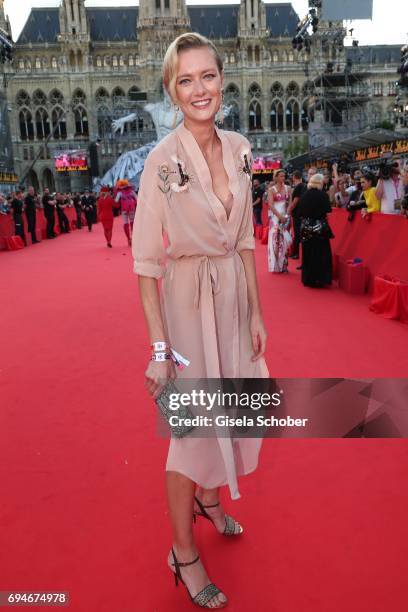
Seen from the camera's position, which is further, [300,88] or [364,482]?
[300,88]

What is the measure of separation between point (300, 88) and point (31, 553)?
213 feet

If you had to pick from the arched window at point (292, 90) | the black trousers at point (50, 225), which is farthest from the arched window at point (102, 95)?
the black trousers at point (50, 225)

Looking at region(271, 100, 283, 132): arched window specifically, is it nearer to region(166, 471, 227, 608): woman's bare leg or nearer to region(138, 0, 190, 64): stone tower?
region(138, 0, 190, 64): stone tower

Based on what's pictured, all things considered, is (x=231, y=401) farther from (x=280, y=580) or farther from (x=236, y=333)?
(x=280, y=580)

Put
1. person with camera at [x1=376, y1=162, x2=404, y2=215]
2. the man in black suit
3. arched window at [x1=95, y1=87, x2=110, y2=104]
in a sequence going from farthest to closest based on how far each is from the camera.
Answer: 1. arched window at [x1=95, y1=87, x2=110, y2=104]
2. the man in black suit
3. person with camera at [x1=376, y1=162, x2=404, y2=215]

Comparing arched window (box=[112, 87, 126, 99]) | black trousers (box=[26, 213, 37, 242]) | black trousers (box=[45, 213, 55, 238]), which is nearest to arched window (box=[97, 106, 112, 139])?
arched window (box=[112, 87, 126, 99])

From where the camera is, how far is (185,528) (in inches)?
Result: 71.4

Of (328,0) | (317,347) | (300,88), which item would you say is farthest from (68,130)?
(317,347)

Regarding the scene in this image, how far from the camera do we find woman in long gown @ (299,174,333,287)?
265 inches

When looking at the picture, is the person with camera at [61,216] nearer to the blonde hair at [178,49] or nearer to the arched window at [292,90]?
the blonde hair at [178,49]

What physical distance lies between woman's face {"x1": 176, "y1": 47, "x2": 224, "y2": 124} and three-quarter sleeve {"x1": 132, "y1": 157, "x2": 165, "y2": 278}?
23 centimetres

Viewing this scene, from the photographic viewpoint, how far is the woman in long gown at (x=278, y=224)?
781cm

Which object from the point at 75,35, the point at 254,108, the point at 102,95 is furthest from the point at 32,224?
the point at 75,35

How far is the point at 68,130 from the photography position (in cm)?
5675
